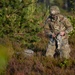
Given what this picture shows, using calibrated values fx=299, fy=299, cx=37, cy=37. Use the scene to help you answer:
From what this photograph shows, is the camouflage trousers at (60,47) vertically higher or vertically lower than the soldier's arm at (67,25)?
lower

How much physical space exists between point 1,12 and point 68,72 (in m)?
4.07

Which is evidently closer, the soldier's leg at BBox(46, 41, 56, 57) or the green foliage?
the soldier's leg at BBox(46, 41, 56, 57)

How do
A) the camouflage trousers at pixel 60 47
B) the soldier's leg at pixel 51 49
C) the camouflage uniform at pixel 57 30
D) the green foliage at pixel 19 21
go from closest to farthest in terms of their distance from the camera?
the camouflage uniform at pixel 57 30 < the camouflage trousers at pixel 60 47 < the soldier's leg at pixel 51 49 < the green foliage at pixel 19 21

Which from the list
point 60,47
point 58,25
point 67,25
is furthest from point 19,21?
point 67,25

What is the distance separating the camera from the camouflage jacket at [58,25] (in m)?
8.59

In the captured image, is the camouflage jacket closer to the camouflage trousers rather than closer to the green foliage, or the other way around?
the camouflage trousers

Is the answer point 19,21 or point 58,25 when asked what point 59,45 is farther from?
point 19,21

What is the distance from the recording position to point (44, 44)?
11.9 m

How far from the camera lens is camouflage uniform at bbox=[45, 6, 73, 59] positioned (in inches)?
337

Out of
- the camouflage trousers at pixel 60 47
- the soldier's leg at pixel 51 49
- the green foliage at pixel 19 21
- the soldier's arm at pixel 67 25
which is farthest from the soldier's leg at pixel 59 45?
the green foliage at pixel 19 21

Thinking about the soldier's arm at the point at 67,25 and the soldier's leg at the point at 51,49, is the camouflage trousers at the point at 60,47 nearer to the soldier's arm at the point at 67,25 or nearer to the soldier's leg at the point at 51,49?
the soldier's leg at the point at 51,49

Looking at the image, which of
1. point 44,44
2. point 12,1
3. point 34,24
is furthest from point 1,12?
point 44,44

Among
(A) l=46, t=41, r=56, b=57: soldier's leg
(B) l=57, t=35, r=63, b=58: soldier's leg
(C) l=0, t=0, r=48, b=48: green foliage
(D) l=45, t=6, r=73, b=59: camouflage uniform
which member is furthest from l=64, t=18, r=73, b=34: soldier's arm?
(C) l=0, t=0, r=48, b=48: green foliage

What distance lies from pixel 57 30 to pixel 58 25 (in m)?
0.17
